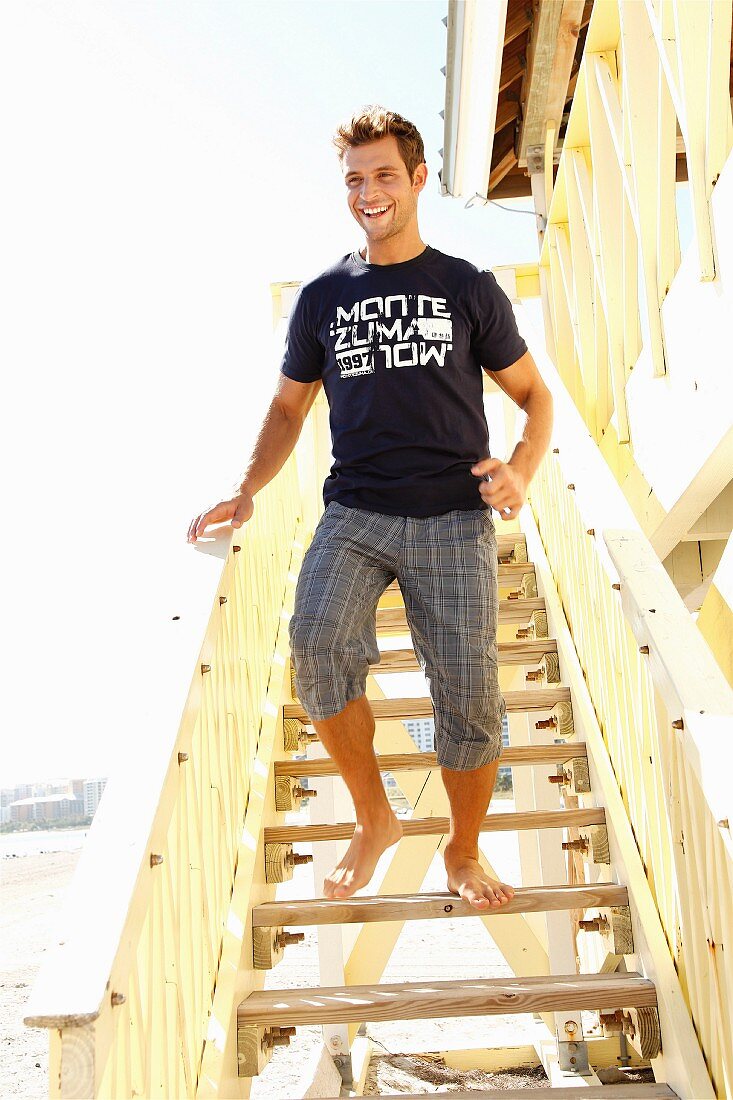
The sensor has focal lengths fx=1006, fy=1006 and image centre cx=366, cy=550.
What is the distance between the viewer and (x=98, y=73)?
15.0m

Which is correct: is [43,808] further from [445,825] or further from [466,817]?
[466,817]

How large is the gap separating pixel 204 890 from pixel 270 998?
1.09 feet

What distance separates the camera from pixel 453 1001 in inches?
78.5

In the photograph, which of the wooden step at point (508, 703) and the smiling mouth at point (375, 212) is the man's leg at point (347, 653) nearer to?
the smiling mouth at point (375, 212)

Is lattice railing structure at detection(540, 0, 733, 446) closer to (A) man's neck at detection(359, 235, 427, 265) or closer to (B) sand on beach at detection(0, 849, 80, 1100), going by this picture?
(A) man's neck at detection(359, 235, 427, 265)

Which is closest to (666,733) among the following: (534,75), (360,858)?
(360,858)

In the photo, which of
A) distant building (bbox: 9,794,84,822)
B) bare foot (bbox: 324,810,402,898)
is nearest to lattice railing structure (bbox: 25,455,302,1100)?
bare foot (bbox: 324,810,402,898)

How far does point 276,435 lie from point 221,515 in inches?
10.2

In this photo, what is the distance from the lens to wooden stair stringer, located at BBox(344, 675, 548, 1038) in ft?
16.6

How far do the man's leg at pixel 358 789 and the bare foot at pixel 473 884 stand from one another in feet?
0.54

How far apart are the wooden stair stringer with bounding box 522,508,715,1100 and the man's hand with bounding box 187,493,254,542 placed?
3.92 feet

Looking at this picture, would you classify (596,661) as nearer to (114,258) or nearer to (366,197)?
(366,197)

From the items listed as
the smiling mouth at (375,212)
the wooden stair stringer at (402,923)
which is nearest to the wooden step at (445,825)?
the smiling mouth at (375,212)

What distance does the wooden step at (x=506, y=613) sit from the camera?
382 centimetres
